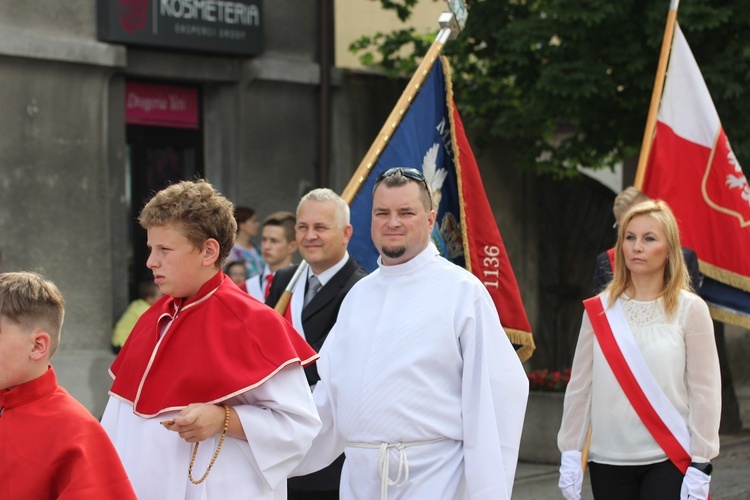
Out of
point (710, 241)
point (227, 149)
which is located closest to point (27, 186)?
point (227, 149)

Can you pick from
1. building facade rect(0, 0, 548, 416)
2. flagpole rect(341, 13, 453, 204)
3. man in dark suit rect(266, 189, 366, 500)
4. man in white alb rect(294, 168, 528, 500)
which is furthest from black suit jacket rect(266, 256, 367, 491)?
building facade rect(0, 0, 548, 416)

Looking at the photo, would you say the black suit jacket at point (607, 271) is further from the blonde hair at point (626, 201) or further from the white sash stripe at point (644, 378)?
the white sash stripe at point (644, 378)

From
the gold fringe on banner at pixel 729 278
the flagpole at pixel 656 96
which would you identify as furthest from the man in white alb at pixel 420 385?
the flagpole at pixel 656 96

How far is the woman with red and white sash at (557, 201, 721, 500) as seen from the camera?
527 cm

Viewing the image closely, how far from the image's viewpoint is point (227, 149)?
37.4ft

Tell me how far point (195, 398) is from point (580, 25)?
7523 millimetres

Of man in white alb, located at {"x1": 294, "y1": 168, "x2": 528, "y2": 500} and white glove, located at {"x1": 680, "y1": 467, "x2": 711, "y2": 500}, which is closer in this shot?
man in white alb, located at {"x1": 294, "y1": 168, "x2": 528, "y2": 500}

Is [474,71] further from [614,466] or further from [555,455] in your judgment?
[614,466]

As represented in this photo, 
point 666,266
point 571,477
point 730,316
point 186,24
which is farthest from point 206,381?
point 186,24

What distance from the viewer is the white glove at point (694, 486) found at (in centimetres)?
511

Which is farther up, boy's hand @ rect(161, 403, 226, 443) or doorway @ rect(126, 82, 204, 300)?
doorway @ rect(126, 82, 204, 300)

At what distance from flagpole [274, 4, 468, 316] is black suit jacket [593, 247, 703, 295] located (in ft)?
4.72

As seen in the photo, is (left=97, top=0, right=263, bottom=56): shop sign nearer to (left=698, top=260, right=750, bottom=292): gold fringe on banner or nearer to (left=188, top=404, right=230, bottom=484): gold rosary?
(left=698, top=260, right=750, bottom=292): gold fringe on banner

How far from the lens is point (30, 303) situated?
3418mm
